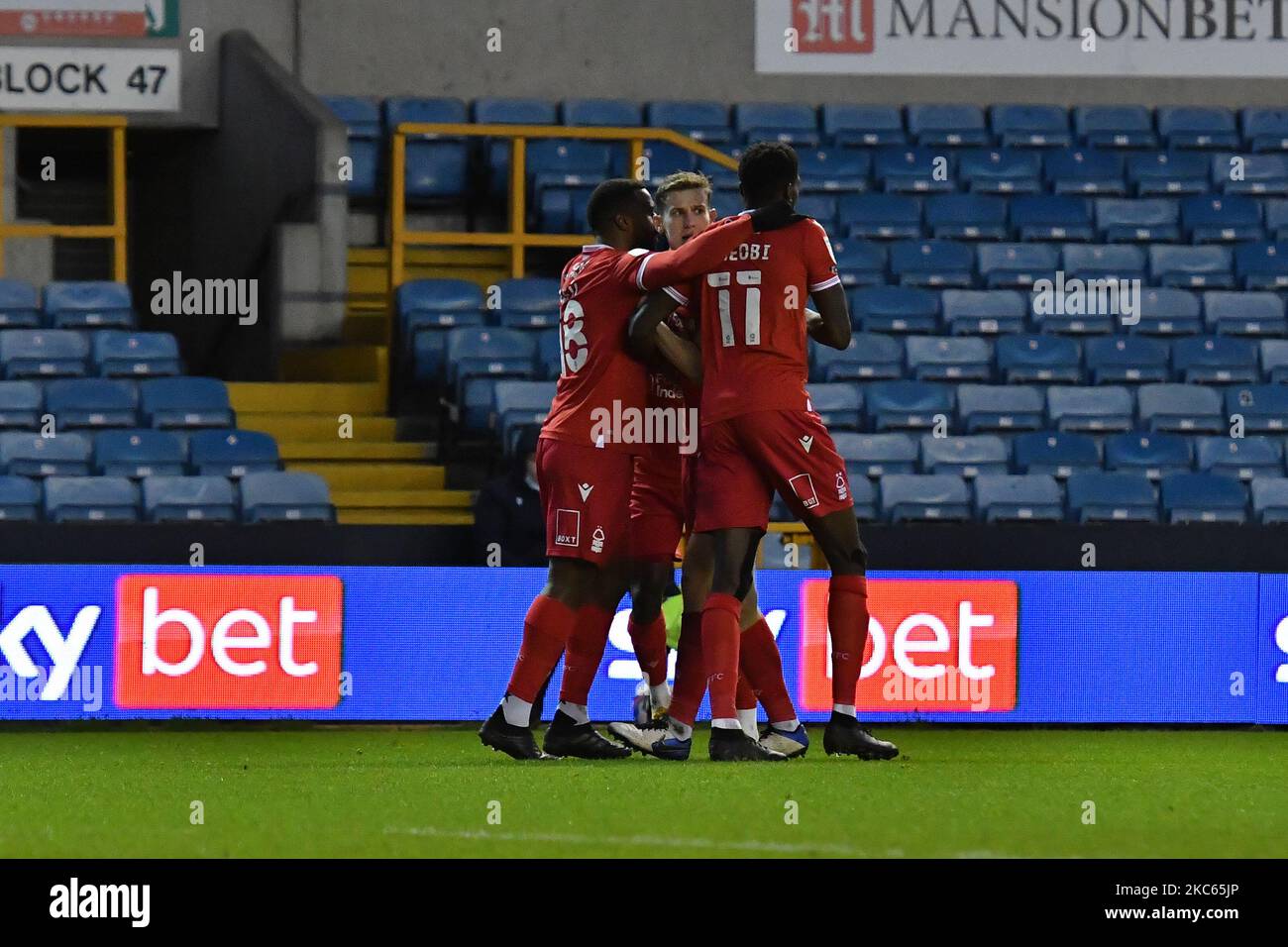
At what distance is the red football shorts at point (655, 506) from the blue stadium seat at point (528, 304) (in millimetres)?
6480

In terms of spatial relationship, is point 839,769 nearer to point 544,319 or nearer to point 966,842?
point 966,842

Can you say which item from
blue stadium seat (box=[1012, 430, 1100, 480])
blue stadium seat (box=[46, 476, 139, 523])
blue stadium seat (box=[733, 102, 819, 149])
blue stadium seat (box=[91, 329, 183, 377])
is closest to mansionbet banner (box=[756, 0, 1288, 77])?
blue stadium seat (box=[733, 102, 819, 149])

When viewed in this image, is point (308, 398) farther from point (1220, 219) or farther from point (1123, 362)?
point (1220, 219)

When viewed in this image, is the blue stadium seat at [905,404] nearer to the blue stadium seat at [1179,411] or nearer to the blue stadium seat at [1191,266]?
the blue stadium seat at [1179,411]

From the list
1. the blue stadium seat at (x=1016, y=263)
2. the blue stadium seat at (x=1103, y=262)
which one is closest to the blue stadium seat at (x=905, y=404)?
the blue stadium seat at (x=1016, y=263)

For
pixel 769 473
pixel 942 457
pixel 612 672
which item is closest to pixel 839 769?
pixel 769 473

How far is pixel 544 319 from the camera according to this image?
44.4 feet

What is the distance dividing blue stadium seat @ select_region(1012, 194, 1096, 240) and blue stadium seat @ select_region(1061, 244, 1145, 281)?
0.37 meters

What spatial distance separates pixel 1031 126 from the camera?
16906 mm

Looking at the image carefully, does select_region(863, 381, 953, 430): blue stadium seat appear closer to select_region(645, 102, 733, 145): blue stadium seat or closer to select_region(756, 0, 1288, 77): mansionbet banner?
select_region(645, 102, 733, 145): blue stadium seat

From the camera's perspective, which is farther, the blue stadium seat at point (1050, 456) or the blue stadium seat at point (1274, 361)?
the blue stadium seat at point (1274, 361)

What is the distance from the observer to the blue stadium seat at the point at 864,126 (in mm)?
16594

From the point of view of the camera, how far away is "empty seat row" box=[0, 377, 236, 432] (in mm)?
12266

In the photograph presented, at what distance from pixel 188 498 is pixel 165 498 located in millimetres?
121
